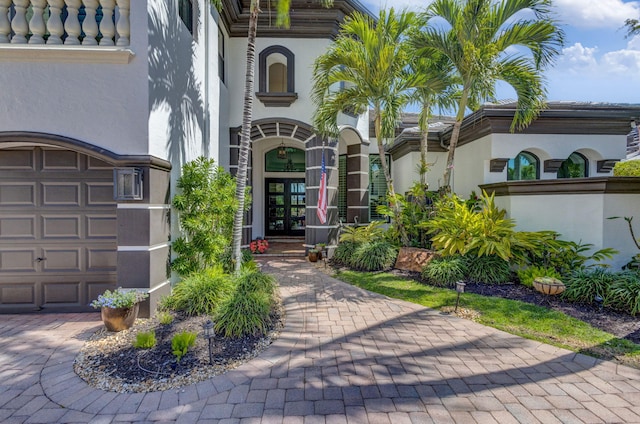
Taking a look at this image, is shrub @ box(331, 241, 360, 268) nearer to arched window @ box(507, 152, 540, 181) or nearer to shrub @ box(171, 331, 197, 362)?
arched window @ box(507, 152, 540, 181)

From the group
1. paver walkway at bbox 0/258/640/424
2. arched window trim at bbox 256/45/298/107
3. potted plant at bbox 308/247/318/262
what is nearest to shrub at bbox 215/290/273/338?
paver walkway at bbox 0/258/640/424

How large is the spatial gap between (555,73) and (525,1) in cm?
179

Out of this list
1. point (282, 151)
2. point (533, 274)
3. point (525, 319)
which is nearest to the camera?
point (525, 319)

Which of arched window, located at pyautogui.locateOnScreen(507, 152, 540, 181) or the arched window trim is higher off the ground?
the arched window trim

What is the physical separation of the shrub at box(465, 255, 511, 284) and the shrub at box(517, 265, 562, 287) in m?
0.29

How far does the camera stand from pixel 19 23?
4.85m

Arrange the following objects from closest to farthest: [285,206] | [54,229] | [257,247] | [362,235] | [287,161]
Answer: [54,229]
[362,235]
[257,247]
[287,161]
[285,206]

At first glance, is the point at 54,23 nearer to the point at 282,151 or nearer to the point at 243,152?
the point at 243,152

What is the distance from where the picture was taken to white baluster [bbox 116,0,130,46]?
16.2ft

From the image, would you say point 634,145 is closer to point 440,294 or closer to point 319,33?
point 440,294

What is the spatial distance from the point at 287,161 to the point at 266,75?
422cm

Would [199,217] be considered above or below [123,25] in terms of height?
below

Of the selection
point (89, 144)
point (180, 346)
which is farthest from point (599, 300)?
point (89, 144)

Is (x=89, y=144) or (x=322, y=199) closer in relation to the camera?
(x=89, y=144)
